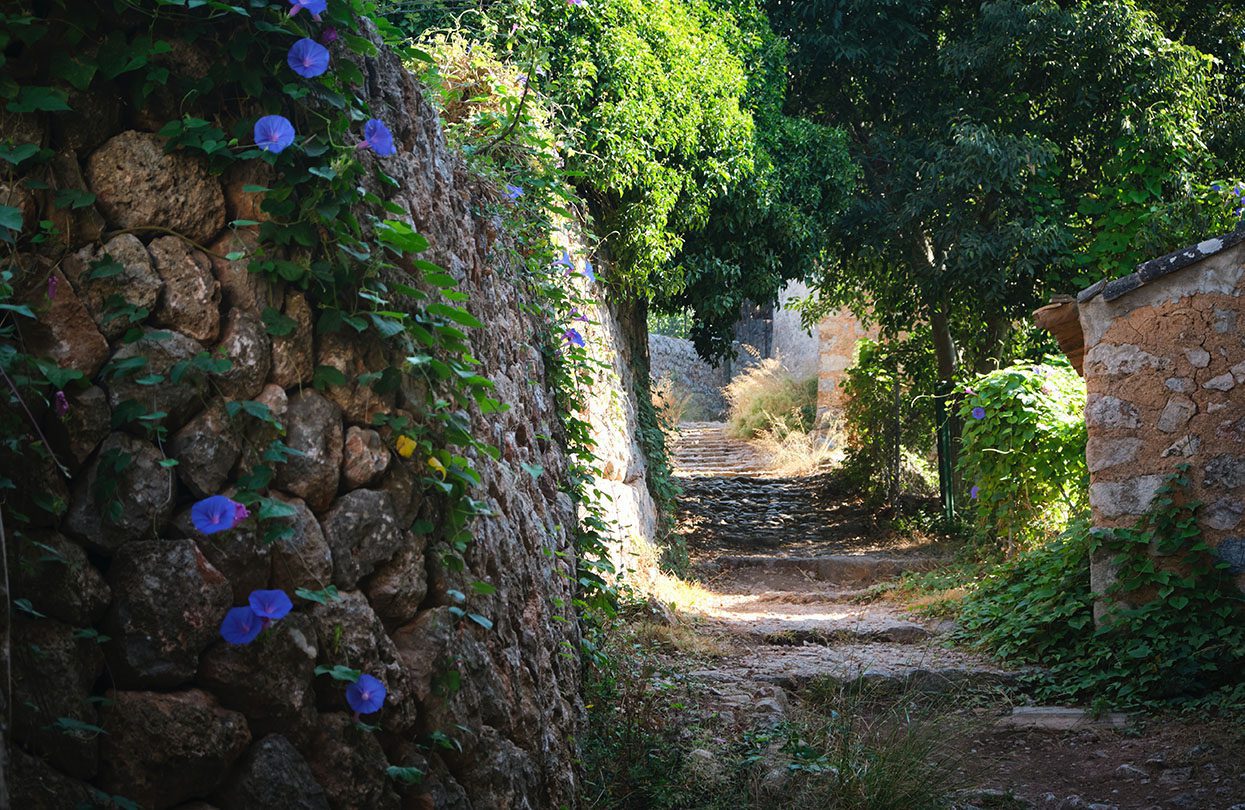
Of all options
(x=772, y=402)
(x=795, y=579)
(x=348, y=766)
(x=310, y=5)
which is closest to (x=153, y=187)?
(x=310, y=5)

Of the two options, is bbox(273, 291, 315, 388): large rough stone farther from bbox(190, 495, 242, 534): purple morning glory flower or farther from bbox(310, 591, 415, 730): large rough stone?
bbox(310, 591, 415, 730): large rough stone

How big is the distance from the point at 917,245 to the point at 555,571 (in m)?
8.43

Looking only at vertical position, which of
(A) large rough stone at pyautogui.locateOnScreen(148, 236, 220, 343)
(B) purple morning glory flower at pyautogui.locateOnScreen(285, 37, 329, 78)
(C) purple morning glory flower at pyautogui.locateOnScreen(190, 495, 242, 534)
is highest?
(B) purple morning glory flower at pyautogui.locateOnScreen(285, 37, 329, 78)

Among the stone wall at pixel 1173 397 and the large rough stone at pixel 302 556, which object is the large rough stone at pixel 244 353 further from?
the stone wall at pixel 1173 397

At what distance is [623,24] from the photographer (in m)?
7.35

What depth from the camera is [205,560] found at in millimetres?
1845

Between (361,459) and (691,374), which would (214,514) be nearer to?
(361,459)

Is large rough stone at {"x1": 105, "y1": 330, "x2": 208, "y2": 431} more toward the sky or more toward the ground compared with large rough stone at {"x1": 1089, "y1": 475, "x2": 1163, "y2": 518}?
more toward the sky

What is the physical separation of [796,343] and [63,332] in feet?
61.6

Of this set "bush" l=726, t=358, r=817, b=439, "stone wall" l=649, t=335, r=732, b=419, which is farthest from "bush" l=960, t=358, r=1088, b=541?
"stone wall" l=649, t=335, r=732, b=419

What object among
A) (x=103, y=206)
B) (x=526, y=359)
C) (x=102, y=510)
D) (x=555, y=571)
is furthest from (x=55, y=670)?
(x=526, y=359)

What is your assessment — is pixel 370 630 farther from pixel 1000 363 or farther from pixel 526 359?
pixel 1000 363

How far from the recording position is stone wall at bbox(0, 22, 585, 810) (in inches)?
67.1

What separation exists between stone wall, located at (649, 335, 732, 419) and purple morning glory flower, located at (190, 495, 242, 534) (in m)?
23.3
